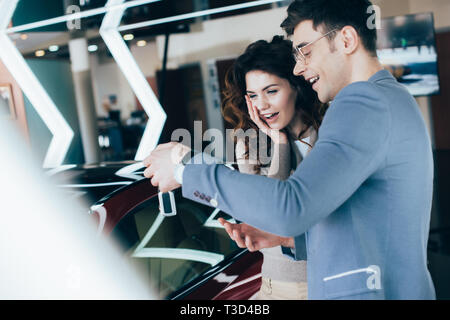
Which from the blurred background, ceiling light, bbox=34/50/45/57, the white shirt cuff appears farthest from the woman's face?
ceiling light, bbox=34/50/45/57

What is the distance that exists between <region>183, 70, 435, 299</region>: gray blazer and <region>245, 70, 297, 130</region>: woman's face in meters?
0.65

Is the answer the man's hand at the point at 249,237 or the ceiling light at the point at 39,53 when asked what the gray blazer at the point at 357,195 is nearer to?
the man's hand at the point at 249,237

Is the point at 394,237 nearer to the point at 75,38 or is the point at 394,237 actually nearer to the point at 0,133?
the point at 0,133

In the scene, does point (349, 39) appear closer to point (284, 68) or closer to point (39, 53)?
point (284, 68)

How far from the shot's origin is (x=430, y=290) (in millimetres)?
930

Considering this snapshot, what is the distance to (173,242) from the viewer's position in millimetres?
1800

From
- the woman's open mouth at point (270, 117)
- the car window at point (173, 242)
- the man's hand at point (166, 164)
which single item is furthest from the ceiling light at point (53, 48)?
the man's hand at point (166, 164)

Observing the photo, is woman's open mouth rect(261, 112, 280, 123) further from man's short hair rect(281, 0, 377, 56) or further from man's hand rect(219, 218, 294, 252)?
man's short hair rect(281, 0, 377, 56)

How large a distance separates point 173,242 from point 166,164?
38.2 inches

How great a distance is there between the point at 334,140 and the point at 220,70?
23.6ft

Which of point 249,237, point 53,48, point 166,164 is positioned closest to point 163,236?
point 249,237

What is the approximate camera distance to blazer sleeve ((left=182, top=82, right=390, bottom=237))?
726 mm

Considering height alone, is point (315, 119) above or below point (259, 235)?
above
